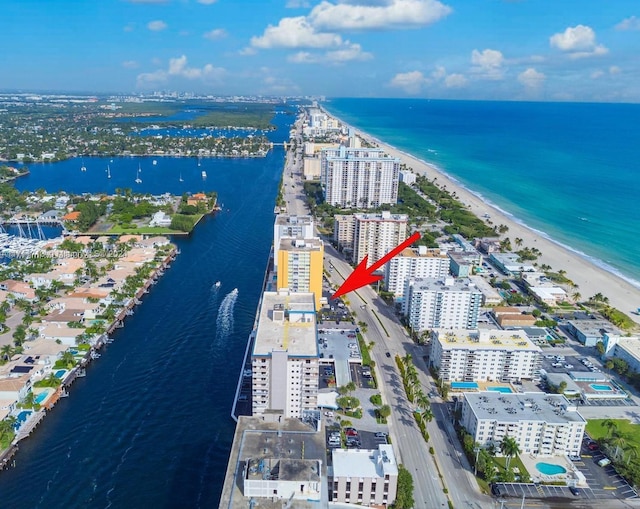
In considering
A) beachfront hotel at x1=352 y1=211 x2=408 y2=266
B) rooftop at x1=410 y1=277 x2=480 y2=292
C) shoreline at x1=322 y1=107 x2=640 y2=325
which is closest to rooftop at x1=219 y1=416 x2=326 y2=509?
rooftop at x1=410 y1=277 x2=480 y2=292

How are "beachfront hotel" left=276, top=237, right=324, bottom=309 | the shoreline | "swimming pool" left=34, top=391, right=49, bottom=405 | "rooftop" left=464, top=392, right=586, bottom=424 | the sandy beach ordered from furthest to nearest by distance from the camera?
1. the shoreline
2. the sandy beach
3. "beachfront hotel" left=276, top=237, right=324, bottom=309
4. "swimming pool" left=34, top=391, right=49, bottom=405
5. "rooftop" left=464, top=392, right=586, bottom=424

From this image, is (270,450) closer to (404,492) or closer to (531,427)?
(404,492)

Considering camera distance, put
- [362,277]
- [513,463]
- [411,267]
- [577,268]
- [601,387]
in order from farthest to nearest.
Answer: [577,268] < [362,277] < [411,267] < [601,387] < [513,463]

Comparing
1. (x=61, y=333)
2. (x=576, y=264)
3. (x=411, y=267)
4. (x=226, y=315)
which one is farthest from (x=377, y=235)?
(x=61, y=333)

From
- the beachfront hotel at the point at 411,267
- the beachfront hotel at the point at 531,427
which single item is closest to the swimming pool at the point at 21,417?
the beachfront hotel at the point at 531,427

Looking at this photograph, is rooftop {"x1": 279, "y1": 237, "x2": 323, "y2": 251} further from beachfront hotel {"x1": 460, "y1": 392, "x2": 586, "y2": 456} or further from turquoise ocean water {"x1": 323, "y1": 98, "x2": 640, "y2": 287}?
turquoise ocean water {"x1": 323, "y1": 98, "x2": 640, "y2": 287}

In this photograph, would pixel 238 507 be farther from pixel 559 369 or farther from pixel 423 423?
pixel 559 369

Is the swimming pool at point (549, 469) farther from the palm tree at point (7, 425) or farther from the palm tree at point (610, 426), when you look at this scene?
the palm tree at point (7, 425)
